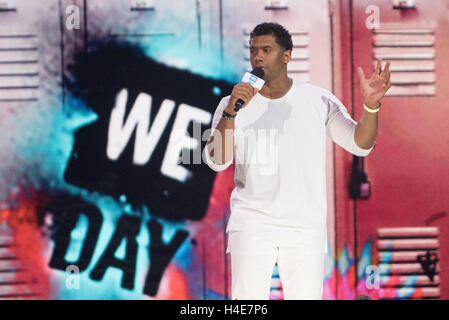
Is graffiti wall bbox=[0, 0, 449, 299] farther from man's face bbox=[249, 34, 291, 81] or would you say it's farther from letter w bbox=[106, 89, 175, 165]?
man's face bbox=[249, 34, 291, 81]

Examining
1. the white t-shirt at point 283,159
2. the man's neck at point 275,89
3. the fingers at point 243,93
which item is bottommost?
the white t-shirt at point 283,159

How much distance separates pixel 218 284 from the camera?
347 centimetres

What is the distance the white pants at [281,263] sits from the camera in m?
2.29

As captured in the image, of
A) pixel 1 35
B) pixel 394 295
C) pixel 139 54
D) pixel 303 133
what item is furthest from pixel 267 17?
pixel 394 295

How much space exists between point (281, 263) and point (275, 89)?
69 centimetres

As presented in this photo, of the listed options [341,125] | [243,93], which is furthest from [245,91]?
[341,125]

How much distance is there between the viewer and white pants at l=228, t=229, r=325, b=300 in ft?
7.53

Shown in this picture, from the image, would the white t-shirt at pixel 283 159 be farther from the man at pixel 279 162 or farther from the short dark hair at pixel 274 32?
the short dark hair at pixel 274 32

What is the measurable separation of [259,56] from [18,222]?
1.79 meters

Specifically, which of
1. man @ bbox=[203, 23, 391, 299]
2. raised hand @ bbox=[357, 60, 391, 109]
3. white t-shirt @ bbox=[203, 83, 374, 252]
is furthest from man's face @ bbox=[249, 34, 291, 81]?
raised hand @ bbox=[357, 60, 391, 109]

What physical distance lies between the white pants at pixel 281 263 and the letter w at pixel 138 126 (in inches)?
50.9

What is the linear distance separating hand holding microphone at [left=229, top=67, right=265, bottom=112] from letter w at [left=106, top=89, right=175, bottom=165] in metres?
1.25

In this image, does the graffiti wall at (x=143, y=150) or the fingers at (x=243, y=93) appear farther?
the graffiti wall at (x=143, y=150)

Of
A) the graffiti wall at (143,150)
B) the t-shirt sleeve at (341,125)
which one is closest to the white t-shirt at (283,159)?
the t-shirt sleeve at (341,125)
